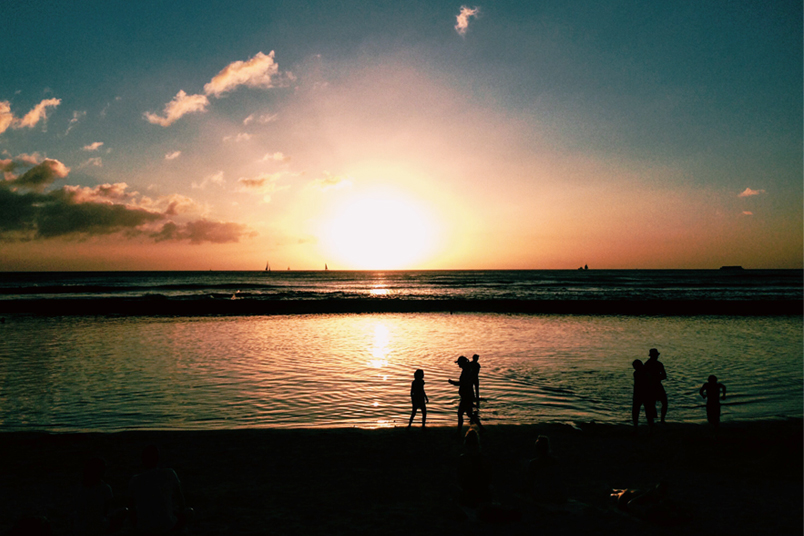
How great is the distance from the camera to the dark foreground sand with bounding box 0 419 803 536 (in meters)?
6.83

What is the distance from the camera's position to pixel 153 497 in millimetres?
5375

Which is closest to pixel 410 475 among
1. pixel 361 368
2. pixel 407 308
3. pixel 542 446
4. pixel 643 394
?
pixel 542 446

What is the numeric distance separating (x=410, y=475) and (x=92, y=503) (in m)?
5.22

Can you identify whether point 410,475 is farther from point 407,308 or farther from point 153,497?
point 407,308

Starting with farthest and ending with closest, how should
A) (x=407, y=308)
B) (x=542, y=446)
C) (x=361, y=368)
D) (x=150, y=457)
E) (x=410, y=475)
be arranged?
(x=407, y=308)
(x=361, y=368)
(x=410, y=475)
(x=542, y=446)
(x=150, y=457)

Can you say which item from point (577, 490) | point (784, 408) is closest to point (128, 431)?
point (577, 490)

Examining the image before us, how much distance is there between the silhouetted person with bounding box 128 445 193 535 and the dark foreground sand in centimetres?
141

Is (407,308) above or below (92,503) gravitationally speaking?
below

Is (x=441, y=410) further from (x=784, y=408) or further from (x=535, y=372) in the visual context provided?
(x=784, y=408)

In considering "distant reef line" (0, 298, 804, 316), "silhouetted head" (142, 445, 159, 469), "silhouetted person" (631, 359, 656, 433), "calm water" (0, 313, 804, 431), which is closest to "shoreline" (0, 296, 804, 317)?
"distant reef line" (0, 298, 804, 316)

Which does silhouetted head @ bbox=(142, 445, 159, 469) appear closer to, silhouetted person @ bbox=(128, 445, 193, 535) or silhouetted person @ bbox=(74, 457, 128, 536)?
silhouetted person @ bbox=(128, 445, 193, 535)

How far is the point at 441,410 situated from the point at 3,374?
17.5 meters

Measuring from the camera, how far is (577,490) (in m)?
8.06

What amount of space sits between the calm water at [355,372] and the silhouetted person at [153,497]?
6.83 m
